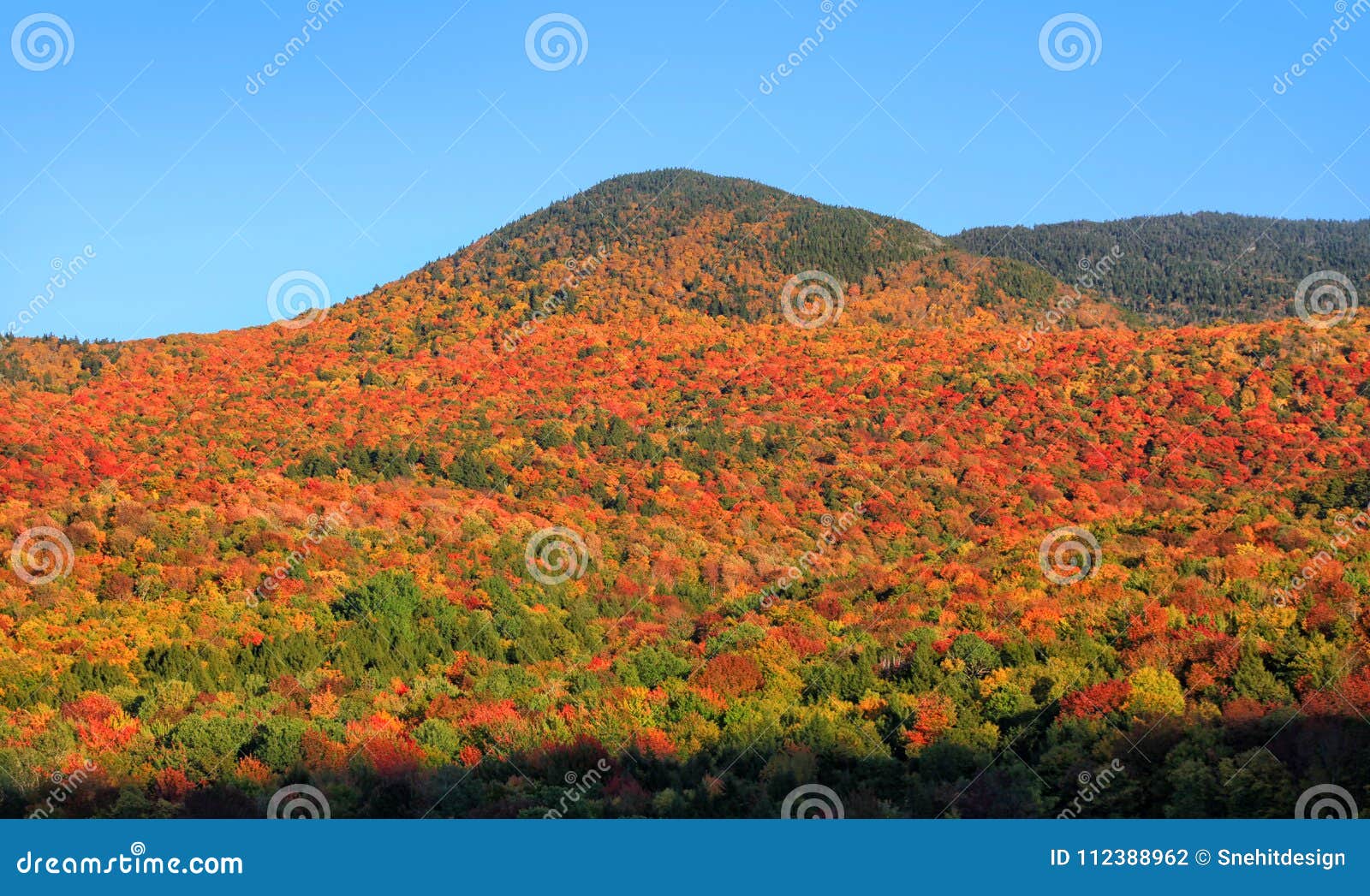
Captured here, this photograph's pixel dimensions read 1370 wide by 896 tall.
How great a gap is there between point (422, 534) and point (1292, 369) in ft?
196

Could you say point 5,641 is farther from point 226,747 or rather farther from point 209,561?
point 226,747

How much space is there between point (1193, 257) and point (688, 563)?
135532mm

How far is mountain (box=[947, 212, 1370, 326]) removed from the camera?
13612 centimetres

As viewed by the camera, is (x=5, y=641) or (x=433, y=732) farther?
(x=5, y=641)

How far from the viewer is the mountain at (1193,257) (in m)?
136

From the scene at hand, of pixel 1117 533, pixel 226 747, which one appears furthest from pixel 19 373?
pixel 1117 533

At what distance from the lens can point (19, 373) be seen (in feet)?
273

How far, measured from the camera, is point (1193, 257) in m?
161

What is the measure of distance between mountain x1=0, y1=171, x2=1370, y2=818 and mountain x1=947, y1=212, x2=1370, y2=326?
3935 centimetres

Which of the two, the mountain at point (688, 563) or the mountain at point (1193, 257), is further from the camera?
the mountain at point (1193, 257)

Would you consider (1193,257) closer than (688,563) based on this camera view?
No

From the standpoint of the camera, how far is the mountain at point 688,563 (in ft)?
76.3

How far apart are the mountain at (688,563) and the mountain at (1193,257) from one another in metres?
39.3

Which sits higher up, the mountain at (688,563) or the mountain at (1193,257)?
the mountain at (1193,257)
